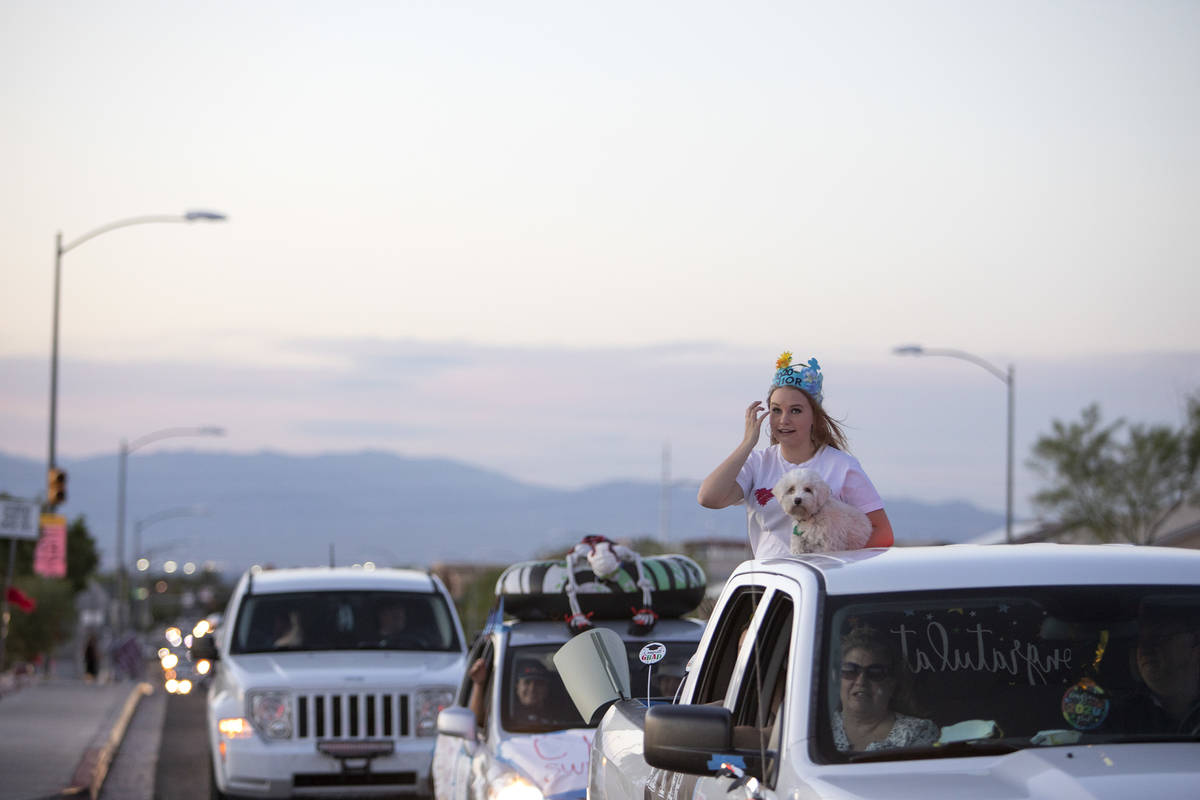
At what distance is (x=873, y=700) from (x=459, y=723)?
179 inches

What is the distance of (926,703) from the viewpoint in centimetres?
432

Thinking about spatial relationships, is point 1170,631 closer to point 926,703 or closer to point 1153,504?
point 926,703

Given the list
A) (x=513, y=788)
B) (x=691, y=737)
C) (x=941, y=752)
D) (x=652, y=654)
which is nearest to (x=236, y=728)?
(x=513, y=788)

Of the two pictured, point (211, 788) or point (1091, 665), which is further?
point (211, 788)

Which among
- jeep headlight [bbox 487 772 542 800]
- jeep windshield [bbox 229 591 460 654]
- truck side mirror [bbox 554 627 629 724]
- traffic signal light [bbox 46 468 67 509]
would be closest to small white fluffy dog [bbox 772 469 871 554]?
truck side mirror [bbox 554 627 629 724]

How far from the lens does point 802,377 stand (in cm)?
622

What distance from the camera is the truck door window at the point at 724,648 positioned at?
17.4 ft

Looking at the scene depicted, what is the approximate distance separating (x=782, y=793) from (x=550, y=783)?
3.79 metres

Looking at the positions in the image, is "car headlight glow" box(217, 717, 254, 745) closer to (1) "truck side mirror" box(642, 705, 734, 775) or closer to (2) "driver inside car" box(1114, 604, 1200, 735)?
(1) "truck side mirror" box(642, 705, 734, 775)

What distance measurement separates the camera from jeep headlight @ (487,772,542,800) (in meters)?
7.57

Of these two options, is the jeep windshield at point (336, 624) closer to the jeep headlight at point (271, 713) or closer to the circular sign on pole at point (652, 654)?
the jeep headlight at point (271, 713)

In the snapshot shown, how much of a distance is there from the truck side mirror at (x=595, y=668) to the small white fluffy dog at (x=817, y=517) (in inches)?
37.2

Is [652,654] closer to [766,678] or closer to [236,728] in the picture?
[766,678]

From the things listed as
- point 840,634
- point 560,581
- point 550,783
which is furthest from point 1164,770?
point 560,581
